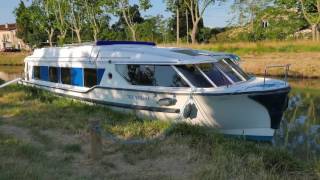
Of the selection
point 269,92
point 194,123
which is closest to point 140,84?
point 194,123

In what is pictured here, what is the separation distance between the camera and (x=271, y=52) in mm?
32188

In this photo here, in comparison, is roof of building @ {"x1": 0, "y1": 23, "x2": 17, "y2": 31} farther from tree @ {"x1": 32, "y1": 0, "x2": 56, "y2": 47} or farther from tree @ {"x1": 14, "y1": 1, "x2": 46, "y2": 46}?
tree @ {"x1": 32, "y1": 0, "x2": 56, "y2": 47}

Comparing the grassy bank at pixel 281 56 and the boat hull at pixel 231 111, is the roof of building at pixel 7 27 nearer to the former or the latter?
the grassy bank at pixel 281 56

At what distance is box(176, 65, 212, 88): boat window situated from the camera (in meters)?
11.4

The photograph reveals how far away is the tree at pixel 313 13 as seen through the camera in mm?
38138

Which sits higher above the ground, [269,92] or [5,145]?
[269,92]

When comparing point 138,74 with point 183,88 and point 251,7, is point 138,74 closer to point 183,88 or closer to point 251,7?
point 183,88

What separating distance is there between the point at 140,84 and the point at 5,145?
448 cm

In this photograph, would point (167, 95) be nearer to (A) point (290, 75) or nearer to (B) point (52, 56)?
(B) point (52, 56)

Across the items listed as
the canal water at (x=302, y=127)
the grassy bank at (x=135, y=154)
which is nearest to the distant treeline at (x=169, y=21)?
the canal water at (x=302, y=127)

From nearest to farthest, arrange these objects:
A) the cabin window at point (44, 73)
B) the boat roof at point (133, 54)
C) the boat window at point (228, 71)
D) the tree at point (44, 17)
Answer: the boat roof at point (133, 54), the boat window at point (228, 71), the cabin window at point (44, 73), the tree at point (44, 17)

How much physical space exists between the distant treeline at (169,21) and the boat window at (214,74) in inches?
1087

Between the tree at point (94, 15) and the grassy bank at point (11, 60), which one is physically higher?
the tree at point (94, 15)

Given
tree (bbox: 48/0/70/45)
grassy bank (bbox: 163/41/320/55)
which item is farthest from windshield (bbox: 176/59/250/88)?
tree (bbox: 48/0/70/45)
